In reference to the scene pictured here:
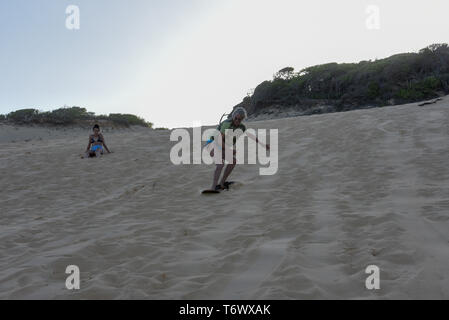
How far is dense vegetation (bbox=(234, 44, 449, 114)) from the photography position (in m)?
18.8

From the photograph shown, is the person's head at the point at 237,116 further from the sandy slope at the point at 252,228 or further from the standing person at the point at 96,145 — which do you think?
the standing person at the point at 96,145

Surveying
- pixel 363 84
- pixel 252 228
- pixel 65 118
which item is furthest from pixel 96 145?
pixel 363 84

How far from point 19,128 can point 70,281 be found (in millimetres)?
21783

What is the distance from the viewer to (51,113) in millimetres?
24094

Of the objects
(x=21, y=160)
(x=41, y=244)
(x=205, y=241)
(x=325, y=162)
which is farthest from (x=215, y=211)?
(x=21, y=160)

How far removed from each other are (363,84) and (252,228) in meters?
20.7

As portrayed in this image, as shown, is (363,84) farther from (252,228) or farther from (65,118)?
(252,228)

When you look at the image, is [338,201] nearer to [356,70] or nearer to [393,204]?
[393,204]

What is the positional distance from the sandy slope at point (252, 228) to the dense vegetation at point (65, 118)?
16989 millimetres

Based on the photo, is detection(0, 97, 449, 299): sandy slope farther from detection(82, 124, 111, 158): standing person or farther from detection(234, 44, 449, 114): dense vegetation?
detection(234, 44, 449, 114): dense vegetation

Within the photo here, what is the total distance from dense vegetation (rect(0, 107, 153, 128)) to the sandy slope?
17.0 metres

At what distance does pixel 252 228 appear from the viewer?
10.9ft

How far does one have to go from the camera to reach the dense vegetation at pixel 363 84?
18.8 metres

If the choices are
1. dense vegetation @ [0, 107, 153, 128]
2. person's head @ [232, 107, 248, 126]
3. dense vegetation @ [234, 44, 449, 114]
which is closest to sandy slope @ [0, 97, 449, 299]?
person's head @ [232, 107, 248, 126]
